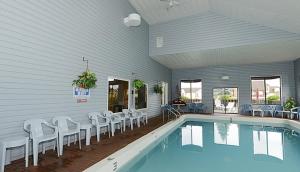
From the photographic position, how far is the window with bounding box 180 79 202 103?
1294 centimetres

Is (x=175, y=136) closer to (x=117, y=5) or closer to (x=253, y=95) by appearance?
(x=117, y=5)

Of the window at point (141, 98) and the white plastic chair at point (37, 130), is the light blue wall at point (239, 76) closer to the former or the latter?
the window at point (141, 98)

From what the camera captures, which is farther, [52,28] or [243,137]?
[243,137]

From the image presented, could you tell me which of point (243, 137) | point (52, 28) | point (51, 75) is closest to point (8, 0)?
point (52, 28)

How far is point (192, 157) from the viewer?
4.48 m

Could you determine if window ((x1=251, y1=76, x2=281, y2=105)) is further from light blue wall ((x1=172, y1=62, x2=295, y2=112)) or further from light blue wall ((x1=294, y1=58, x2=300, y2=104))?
light blue wall ((x1=294, y1=58, x2=300, y2=104))

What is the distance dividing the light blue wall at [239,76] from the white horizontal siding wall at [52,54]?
7036mm

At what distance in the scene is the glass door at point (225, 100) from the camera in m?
12.1

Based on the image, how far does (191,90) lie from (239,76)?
3215mm

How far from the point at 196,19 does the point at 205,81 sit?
487 centimetres

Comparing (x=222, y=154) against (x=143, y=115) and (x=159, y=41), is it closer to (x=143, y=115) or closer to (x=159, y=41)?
(x=143, y=115)

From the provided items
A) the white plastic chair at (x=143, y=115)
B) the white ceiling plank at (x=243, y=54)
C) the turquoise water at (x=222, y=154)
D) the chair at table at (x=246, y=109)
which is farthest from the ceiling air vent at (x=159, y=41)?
the chair at table at (x=246, y=109)

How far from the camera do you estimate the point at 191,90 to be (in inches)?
518

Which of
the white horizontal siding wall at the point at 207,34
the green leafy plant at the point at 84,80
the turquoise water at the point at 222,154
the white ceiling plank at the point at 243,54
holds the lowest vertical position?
the turquoise water at the point at 222,154
